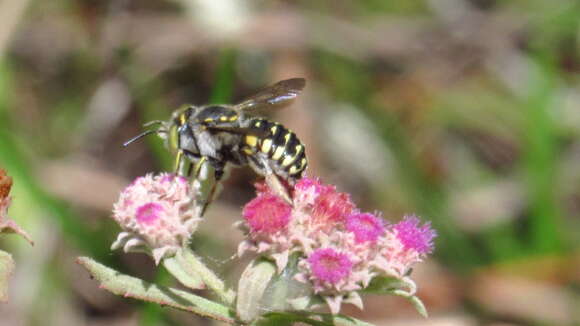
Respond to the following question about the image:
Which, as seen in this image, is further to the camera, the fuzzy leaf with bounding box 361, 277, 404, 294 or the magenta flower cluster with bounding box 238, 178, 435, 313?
the fuzzy leaf with bounding box 361, 277, 404, 294

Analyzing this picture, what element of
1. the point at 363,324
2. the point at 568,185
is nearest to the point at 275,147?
the point at 363,324

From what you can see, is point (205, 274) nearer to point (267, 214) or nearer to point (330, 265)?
point (267, 214)

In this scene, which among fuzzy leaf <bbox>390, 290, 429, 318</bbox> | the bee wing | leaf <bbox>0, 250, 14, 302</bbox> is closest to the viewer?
leaf <bbox>0, 250, 14, 302</bbox>

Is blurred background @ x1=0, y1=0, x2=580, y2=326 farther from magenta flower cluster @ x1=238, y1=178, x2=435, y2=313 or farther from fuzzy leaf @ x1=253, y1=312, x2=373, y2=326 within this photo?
fuzzy leaf @ x1=253, y1=312, x2=373, y2=326

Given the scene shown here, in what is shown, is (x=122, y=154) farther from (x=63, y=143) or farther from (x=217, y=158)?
(x=217, y=158)

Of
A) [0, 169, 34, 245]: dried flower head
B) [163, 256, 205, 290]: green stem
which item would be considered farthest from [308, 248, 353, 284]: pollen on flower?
[0, 169, 34, 245]: dried flower head

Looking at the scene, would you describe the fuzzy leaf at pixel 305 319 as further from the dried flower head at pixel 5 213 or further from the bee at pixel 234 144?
the dried flower head at pixel 5 213

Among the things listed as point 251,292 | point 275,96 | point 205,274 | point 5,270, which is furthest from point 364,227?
point 5,270
